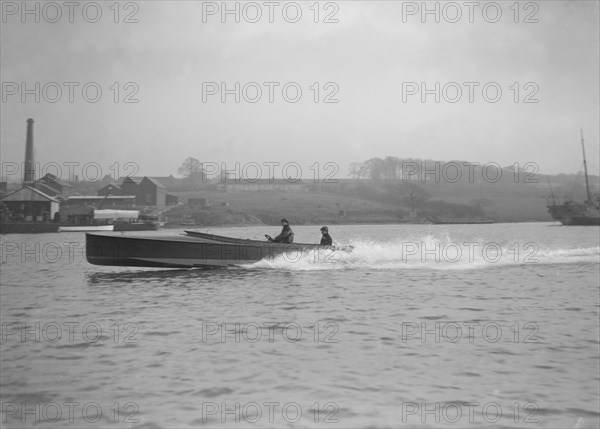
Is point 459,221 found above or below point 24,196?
below

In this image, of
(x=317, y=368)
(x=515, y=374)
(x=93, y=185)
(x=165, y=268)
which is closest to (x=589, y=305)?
(x=515, y=374)

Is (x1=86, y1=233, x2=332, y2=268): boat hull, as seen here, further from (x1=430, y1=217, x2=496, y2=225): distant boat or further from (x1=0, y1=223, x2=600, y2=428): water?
(x1=430, y1=217, x2=496, y2=225): distant boat

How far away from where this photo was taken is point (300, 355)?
9.81 metres

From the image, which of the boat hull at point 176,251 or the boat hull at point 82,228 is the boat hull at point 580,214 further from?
the boat hull at point 176,251

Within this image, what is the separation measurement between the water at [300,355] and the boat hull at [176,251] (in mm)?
3067

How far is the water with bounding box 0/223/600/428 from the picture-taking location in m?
7.12

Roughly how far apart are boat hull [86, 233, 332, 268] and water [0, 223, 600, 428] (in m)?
3.07

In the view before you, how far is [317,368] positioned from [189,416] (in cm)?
262

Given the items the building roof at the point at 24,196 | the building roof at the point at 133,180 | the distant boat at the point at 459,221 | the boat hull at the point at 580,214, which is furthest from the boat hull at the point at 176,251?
the distant boat at the point at 459,221

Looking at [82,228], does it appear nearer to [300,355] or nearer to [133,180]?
[133,180]

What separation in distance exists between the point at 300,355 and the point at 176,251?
1498 cm

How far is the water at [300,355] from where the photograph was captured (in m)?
7.12

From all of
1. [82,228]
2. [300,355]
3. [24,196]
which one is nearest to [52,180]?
[24,196]

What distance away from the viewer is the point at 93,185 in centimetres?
16262
